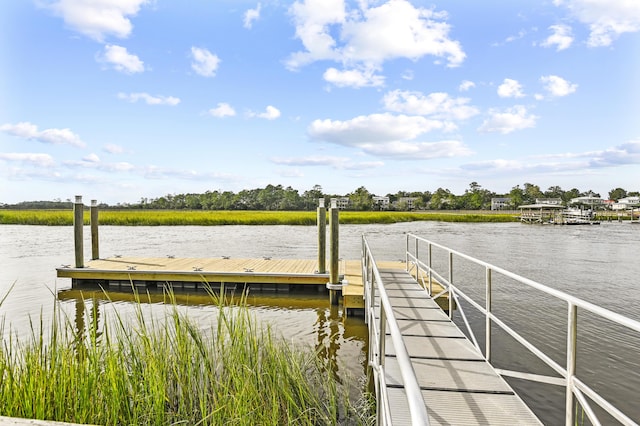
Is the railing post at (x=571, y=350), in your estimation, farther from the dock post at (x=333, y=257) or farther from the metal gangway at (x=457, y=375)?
the dock post at (x=333, y=257)

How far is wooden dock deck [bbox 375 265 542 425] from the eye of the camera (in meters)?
2.47

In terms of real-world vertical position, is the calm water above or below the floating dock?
below

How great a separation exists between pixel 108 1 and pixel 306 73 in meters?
12.0

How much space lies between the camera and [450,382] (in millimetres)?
2971

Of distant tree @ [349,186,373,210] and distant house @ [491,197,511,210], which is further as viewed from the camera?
distant house @ [491,197,511,210]

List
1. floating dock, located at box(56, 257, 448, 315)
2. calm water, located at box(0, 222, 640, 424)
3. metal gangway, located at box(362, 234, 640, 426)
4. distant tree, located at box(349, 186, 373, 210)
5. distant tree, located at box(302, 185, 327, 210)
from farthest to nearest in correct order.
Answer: distant tree, located at box(349, 186, 373, 210) → distant tree, located at box(302, 185, 327, 210) → floating dock, located at box(56, 257, 448, 315) → calm water, located at box(0, 222, 640, 424) → metal gangway, located at box(362, 234, 640, 426)

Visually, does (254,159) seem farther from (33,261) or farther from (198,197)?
(198,197)

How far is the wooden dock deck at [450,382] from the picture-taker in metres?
2.47

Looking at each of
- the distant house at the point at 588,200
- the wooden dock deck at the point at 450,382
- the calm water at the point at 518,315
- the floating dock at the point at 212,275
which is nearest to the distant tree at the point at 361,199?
the distant house at the point at 588,200

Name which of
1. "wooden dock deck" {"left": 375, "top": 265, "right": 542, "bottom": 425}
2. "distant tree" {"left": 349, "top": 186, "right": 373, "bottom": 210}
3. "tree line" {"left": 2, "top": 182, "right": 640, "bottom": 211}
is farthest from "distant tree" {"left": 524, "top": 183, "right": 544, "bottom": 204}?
"wooden dock deck" {"left": 375, "top": 265, "right": 542, "bottom": 425}

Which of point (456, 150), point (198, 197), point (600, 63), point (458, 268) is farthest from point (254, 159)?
point (198, 197)

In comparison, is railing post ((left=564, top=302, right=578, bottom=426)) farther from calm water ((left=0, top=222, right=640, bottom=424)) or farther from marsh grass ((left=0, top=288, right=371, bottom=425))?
calm water ((left=0, top=222, right=640, bottom=424))

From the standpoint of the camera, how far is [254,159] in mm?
25094

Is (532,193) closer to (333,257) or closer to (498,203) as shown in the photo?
(498,203)
